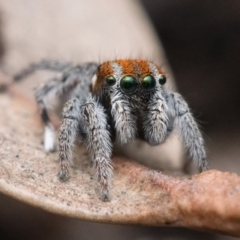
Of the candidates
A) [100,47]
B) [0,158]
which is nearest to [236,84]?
[100,47]

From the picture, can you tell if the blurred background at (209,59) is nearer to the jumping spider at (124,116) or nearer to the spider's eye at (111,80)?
the jumping spider at (124,116)

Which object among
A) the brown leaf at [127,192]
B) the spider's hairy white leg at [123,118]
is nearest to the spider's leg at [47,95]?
the brown leaf at [127,192]

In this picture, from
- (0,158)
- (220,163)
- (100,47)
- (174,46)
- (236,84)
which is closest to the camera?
(0,158)

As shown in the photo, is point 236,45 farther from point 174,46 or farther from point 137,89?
point 137,89

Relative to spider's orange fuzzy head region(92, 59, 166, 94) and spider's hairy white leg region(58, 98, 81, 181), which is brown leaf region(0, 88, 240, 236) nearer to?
spider's hairy white leg region(58, 98, 81, 181)

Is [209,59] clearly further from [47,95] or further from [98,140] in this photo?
[98,140]

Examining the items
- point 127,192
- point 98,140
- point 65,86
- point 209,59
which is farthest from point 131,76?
point 209,59

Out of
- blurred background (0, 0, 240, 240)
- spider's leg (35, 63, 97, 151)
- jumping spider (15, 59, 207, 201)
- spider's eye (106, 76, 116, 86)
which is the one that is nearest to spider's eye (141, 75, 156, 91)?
jumping spider (15, 59, 207, 201)
